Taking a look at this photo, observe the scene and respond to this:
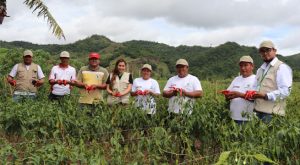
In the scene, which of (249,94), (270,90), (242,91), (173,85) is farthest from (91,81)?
(270,90)

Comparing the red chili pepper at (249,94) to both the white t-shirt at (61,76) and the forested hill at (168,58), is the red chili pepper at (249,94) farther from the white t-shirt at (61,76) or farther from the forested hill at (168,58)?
the forested hill at (168,58)

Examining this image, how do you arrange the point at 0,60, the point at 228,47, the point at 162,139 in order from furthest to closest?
1. the point at 228,47
2. the point at 0,60
3. the point at 162,139

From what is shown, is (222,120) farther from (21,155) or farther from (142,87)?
(21,155)

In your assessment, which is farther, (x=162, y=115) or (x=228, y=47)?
(x=228, y=47)

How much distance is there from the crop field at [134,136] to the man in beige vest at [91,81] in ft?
1.20

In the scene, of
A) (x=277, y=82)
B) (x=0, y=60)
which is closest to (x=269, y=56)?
(x=277, y=82)

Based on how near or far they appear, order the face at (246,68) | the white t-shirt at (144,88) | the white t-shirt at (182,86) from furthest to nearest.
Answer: the white t-shirt at (144,88) < the white t-shirt at (182,86) < the face at (246,68)

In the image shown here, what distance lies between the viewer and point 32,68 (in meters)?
6.38

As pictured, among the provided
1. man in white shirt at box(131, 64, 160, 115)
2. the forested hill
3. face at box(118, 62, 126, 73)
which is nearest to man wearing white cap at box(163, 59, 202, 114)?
man in white shirt at box(131, 64, 160, 115)

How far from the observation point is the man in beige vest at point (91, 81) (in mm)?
5870

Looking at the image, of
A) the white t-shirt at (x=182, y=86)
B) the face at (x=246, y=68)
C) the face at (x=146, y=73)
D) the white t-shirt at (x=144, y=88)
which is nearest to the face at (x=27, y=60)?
the white t-shirt at (x=144, y=88)

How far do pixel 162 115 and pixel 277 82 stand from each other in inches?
64.6

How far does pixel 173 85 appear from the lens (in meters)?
5.25

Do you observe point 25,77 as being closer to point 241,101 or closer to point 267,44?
point 241,101
